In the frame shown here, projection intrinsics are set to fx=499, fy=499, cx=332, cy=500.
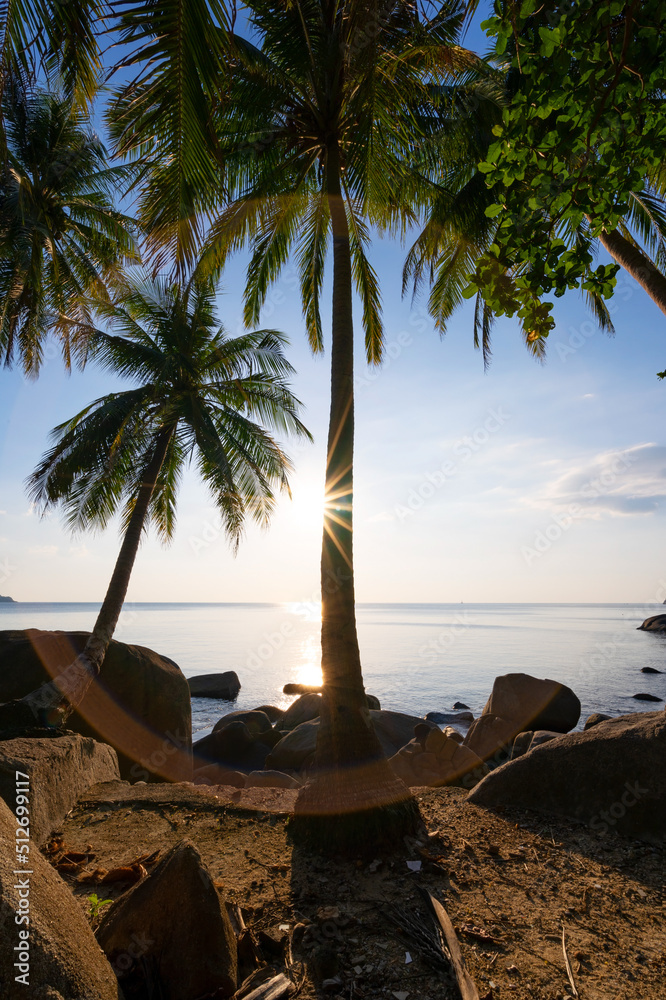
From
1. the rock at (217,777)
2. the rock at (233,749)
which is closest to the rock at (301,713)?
the rock at (233,749)

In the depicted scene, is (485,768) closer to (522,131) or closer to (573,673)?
(522,131)

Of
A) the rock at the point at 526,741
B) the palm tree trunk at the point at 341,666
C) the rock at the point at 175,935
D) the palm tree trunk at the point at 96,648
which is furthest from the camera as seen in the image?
the rock at the point at 526,741

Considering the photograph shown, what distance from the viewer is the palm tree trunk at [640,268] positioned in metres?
8.27

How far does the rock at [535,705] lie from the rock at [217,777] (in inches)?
265

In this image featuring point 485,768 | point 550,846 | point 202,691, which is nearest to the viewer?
point 550,846

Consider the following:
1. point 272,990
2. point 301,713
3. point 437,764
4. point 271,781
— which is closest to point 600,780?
point 272,990

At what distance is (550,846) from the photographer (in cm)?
477

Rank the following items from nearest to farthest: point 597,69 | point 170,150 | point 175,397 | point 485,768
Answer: point 597,69, point 170,150, point 485,768, point 175,397

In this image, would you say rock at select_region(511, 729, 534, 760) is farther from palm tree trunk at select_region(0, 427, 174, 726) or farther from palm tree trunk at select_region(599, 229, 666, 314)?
palm tree trunk at select_region(599, 229, 666, 314)

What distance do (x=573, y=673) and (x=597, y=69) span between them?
27376 mm

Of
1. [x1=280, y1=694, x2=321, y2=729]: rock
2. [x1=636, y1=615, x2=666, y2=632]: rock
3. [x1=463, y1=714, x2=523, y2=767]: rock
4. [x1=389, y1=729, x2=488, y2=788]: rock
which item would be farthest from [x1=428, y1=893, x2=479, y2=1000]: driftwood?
[x1=636, y1=615, x2=666, y2=632]: rock

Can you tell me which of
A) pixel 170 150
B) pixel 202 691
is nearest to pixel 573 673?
pixel 202 691

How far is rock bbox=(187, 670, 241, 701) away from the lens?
71.3 ft

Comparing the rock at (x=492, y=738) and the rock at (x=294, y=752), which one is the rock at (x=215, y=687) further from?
the rock at (x=492, y=738)
